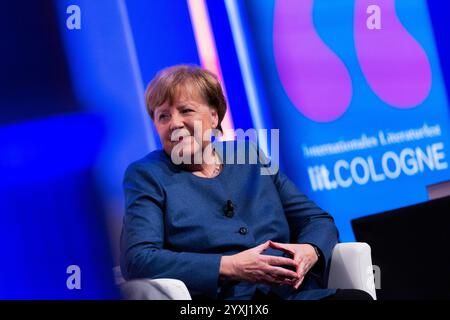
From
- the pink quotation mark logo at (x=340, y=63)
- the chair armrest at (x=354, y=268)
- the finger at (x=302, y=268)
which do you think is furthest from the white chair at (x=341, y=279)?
the pink quotation mark logo at (x=340, y=63)

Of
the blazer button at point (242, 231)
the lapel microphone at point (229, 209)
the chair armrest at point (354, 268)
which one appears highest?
the lapel microphone at point (229, 209)

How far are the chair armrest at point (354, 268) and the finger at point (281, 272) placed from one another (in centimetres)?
24

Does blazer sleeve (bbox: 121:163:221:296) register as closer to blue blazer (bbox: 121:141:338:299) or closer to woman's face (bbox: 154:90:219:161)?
blue blazer (bbox: 121:141:338:299)

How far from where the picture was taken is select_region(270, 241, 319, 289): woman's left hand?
2.41 meters

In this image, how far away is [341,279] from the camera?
253cm

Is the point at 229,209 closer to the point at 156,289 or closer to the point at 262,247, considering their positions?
the point at 262,247

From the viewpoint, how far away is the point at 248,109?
353 centimetres

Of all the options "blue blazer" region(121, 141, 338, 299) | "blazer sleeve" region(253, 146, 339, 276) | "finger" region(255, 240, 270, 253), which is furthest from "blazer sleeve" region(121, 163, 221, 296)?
"blazer sleeve" region(253, 146, 339, 276)

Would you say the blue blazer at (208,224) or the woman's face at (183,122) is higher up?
the woman's face at (183,122)

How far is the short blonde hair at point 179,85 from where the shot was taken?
8.30ft

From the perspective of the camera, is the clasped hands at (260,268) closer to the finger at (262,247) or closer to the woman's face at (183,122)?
the finger at (262,247)

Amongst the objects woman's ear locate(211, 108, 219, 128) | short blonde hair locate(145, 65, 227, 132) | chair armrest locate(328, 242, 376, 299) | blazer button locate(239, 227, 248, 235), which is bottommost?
chair armrest locate(328, 242, 376, 299)
